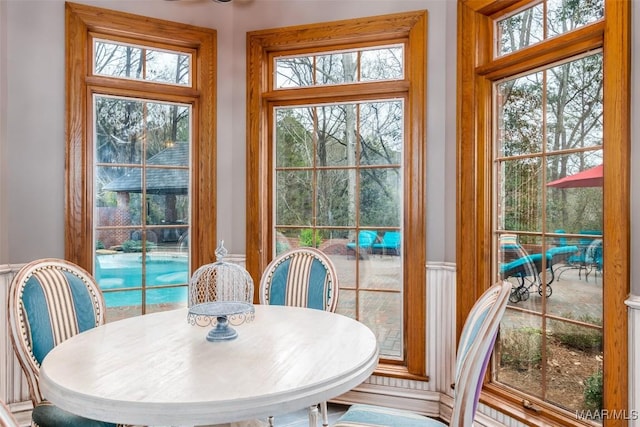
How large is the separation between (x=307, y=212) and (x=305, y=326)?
1278mm

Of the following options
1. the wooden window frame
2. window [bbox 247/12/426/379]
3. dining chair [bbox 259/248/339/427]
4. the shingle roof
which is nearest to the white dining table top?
dining chair [bbox 259/248/339/427]

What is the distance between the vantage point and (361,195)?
2865mm

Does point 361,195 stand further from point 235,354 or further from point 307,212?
point 235,354

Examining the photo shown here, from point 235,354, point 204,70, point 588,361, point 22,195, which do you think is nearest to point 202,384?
point 235,354

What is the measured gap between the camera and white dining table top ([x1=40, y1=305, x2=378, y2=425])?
1.09 m

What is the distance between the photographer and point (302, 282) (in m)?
2.40

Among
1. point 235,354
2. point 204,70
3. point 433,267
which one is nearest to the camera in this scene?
point 235,354

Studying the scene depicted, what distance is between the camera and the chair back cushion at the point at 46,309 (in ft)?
5.44

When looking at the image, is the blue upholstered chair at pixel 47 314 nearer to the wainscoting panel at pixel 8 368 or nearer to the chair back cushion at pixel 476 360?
the wainscoting panel at pixel 8 368

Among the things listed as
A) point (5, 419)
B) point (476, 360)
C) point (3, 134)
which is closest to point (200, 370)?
point (5, 419)

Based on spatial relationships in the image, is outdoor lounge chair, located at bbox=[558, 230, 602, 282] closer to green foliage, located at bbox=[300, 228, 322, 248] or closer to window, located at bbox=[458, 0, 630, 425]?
window, located at bbox=[458, 0, 630, 425]

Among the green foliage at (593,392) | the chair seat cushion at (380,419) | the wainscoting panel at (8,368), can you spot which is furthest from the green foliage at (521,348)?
the wainscoting panel at (8,368)

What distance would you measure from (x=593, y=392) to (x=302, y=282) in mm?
1508

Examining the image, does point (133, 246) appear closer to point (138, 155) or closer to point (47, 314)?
point (138, 155)
